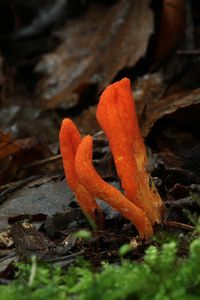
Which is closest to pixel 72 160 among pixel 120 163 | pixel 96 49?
pixel 120 163

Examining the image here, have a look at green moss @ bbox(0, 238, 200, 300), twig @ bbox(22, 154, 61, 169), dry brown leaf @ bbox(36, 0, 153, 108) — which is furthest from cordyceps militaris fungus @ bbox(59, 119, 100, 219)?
dry brown leaf @ bbox(36, 0, 153, 108)

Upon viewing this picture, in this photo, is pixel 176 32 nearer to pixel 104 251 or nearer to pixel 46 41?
pixel 46 41

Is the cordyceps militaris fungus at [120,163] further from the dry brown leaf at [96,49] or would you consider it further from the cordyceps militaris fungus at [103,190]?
the dry brown leaf at [96,49]

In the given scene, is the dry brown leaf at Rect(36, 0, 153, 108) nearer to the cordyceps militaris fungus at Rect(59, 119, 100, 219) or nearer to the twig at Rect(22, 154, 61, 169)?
the twig at Rect(22, 154, 61, 169)

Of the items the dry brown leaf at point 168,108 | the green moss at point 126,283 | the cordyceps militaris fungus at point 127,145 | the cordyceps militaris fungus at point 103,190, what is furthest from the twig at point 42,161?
the green moss at point 126,283

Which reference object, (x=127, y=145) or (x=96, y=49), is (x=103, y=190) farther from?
(x=96, y=49)

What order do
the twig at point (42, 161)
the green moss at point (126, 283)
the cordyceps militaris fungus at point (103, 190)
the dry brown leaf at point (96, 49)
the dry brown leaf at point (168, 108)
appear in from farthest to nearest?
the dry brown leaf at point (96, 49) → the twig at point (42, 161) → the dry brown leaf at point (168, 108) → the cordyceps militaris fungus at point (103, 190) → the green moss at point (126, 283)

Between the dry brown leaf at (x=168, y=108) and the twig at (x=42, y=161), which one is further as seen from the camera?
the twig at (x=42, y=161)
